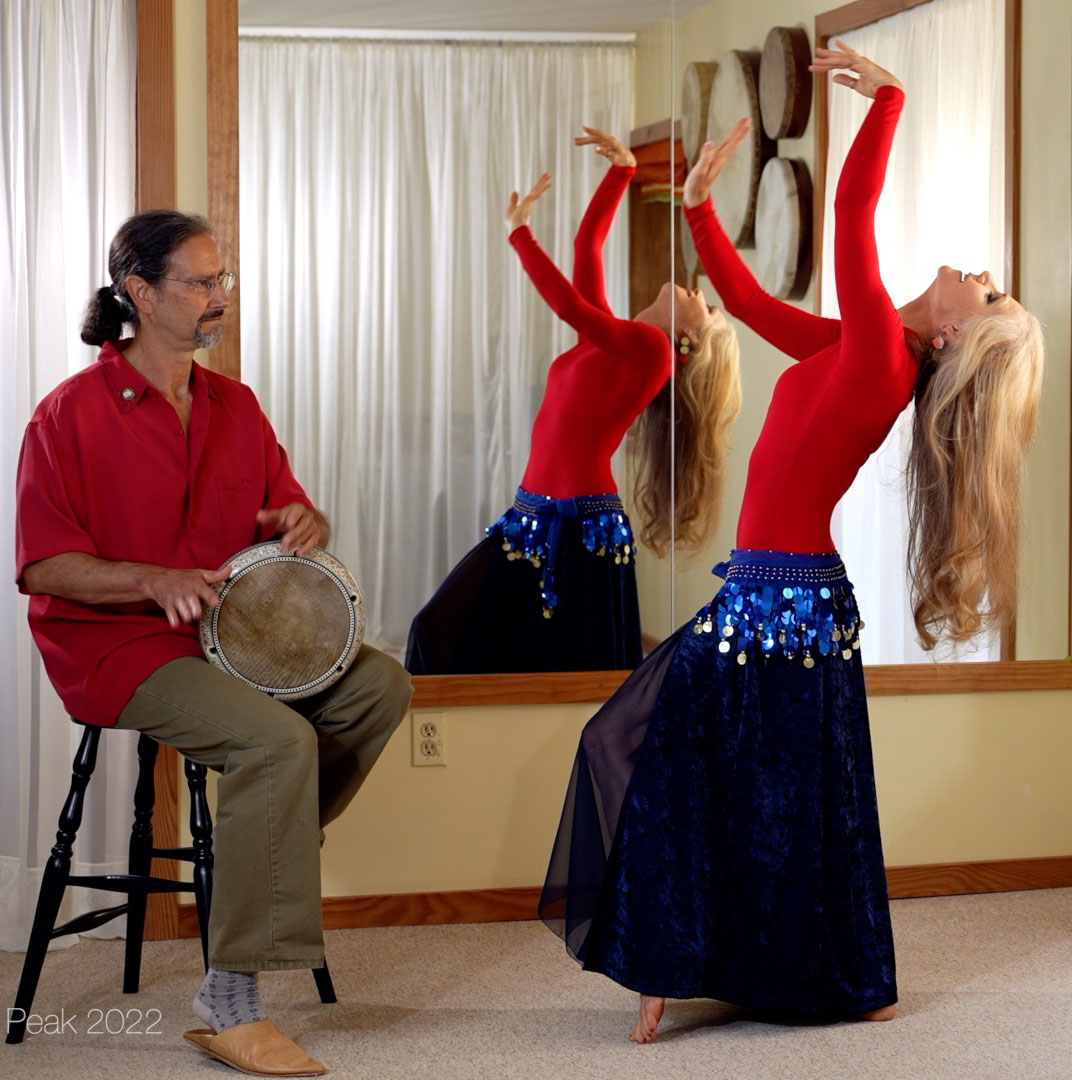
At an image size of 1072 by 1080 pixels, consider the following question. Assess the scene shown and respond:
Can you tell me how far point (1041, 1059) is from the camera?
247 cm

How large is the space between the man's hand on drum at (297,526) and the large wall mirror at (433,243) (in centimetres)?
46

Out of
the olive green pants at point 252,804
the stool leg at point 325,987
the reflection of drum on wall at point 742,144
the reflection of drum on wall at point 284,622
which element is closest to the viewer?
the olive green pants at point 252,804

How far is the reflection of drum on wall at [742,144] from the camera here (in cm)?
321

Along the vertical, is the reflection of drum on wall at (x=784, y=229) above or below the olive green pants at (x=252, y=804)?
above

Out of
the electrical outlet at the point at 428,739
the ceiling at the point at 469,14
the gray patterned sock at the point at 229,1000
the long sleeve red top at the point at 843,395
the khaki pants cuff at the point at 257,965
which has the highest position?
the ceiling at the point at 469,14

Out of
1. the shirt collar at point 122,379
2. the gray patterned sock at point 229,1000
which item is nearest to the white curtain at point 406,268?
the shirt collar at point 122,379

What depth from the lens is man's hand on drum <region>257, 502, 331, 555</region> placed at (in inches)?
99.3

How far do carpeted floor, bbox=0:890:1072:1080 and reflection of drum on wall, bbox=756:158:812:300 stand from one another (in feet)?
4.89

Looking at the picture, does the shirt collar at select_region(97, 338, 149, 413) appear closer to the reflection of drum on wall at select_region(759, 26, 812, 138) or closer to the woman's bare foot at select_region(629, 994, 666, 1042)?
the woman's bare foot at select_region(629, 994, 666, 1042)

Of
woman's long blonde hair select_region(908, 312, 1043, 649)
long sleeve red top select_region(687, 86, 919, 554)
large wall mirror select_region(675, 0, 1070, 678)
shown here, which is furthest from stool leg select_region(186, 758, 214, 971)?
woman's long blonde hair select_region(908, 312, 1043, 649)

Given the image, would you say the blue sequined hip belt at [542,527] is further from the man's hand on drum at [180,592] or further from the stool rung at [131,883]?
the stool rung at [131,883]

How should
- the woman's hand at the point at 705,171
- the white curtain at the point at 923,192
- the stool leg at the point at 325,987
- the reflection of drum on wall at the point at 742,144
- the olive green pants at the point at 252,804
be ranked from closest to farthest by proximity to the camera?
the olive green pants at the point at 252,804
the stool leg at the point at 325,987
the woman's hand at the point at 705,171
the reflection of drum on wall at the point at 742,144
the white curtain at the point at 923,192

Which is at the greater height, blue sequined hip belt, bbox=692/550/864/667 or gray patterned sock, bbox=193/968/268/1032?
blue sequined hip belt, bbox=692/550/864/667

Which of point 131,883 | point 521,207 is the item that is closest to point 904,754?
point 521,207
